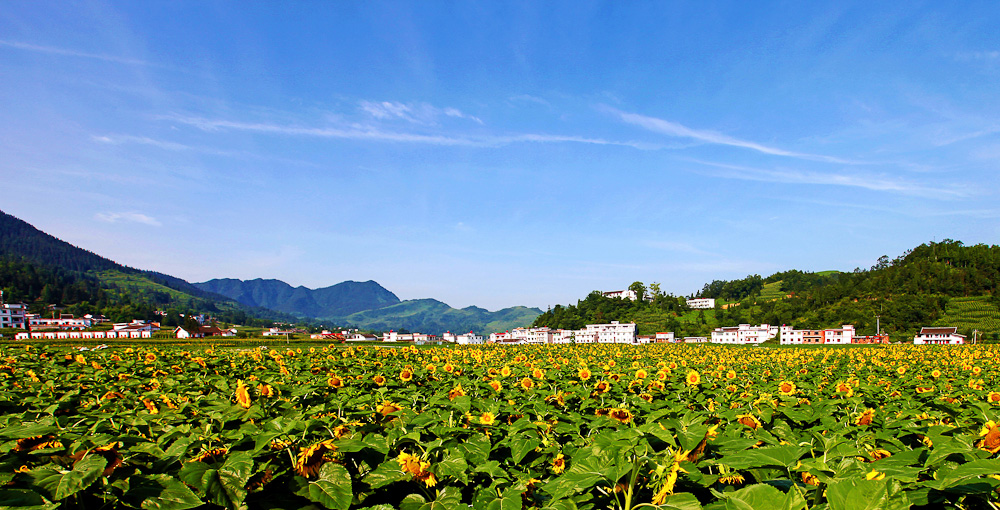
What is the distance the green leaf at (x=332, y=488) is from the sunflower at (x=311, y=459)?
28mm

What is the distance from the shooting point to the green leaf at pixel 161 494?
4.78 feet

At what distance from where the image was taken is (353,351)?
9.05 meters

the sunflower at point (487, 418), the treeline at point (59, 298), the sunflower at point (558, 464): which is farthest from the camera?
the treeline at point (59, 298)

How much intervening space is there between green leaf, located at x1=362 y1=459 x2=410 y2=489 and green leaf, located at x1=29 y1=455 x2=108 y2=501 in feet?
2.67

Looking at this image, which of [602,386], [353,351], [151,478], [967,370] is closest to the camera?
[151,478]

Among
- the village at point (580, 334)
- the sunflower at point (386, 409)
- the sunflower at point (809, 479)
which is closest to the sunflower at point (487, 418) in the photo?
the sunflower at point (386, 409)

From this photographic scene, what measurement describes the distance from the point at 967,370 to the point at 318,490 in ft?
43.6


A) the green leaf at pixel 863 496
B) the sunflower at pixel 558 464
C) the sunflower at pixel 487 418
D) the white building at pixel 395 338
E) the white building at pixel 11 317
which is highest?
the green leaf at pixel 863 496

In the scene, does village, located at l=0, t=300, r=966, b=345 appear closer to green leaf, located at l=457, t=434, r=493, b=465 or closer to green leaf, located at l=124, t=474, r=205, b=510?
green leaf, located at l=457, t=434, r=493, b=465

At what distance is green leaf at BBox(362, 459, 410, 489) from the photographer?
5.76 feet

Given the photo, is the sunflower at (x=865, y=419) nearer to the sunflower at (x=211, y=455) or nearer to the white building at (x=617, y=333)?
the sunflower at (x=211, y=455)

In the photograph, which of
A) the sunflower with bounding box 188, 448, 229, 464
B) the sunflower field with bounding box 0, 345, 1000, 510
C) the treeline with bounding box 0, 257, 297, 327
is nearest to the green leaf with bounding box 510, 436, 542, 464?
the sunflower field with bounding box 0, 345, 1000, 510

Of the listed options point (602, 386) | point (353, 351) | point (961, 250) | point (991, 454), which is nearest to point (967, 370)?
point (602, 386)

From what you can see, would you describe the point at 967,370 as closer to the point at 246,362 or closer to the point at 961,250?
the point at 246,362
